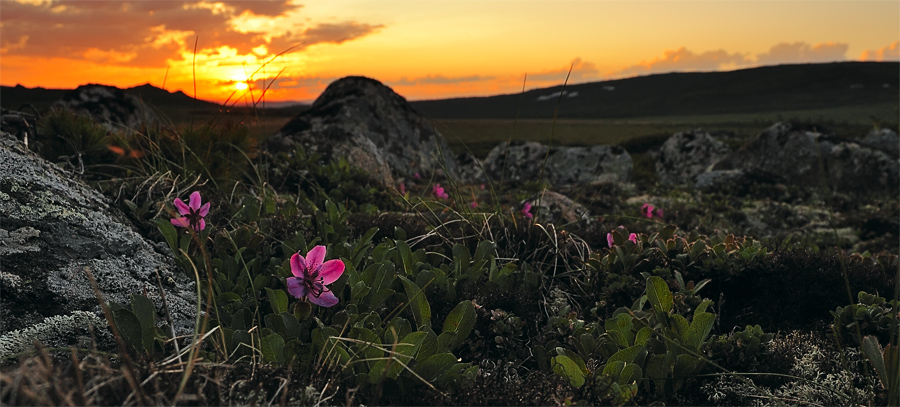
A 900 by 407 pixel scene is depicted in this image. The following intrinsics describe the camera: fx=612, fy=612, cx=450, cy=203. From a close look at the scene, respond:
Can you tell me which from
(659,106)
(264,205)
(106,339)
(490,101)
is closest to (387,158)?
(264,205)

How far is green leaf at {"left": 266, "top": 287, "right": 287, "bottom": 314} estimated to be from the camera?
8.46ft

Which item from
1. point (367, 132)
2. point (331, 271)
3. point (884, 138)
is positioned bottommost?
point (884, 138)

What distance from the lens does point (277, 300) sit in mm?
2582

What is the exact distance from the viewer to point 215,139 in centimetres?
548

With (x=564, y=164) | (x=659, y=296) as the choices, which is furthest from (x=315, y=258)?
(x=564, y=164)

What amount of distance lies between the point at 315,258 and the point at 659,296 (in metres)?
1.50

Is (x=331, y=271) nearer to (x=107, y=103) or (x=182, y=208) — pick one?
(x=182, y=208)

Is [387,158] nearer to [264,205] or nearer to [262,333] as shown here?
[264,205]

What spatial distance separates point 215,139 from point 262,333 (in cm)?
366

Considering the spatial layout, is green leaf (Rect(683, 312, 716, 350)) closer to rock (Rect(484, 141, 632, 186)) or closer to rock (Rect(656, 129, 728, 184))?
rock (Rect(484, 141, 632, 186))

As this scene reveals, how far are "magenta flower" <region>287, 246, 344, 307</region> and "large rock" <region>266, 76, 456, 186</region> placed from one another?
5.44m

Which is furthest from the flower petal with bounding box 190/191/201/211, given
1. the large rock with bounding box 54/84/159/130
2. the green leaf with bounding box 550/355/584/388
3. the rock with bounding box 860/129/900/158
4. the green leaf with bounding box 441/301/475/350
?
the rock with bounding box 860/129/900/158

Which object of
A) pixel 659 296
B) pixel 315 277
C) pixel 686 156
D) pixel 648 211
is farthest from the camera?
pixel 686 156

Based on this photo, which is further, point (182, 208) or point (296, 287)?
point (182, 208)
